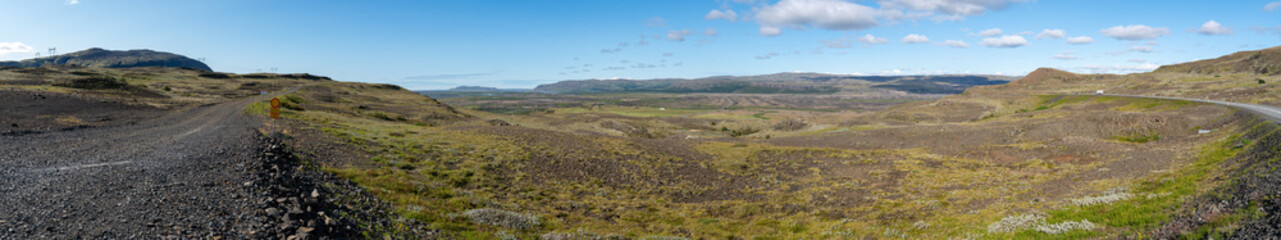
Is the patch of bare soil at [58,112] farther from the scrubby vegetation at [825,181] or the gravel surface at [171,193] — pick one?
the scrubby vegetation at [825,181]

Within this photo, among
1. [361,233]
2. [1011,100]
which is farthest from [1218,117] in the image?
[1011,100]

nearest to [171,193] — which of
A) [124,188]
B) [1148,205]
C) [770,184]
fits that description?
[124,188]

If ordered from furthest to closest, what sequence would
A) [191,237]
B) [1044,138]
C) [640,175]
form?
[1044,138], [640,175], [191,237]

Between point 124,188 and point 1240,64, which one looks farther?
point 1240,64

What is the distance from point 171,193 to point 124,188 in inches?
64.8

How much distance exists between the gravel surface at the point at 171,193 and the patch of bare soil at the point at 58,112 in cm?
929

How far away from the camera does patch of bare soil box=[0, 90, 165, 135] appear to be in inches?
1137

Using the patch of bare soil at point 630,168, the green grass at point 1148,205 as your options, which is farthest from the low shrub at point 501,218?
the green grass at point 1148,205

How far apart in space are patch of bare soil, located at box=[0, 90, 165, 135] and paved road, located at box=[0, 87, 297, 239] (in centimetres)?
874

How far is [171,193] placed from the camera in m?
12.8

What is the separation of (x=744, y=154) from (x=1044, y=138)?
82.8 ft

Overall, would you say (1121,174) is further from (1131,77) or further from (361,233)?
(1131,77)

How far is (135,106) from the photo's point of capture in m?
46.8

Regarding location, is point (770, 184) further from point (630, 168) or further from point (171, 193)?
point (171, 193)
